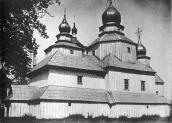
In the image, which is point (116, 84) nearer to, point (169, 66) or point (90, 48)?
point (90, 48)

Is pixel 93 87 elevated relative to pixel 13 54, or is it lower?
lower

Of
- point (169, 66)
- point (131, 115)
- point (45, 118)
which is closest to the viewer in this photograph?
point (169, 66)

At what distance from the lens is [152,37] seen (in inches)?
564

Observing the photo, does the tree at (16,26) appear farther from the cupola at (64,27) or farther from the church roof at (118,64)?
the cupola at (64,27)

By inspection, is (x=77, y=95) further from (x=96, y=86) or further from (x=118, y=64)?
(x=118, y=64)

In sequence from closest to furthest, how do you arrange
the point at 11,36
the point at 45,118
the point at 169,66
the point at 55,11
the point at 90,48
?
the point at 169,66 → the point at 11,36 → the point at 55,11 → the point at 45,118 → the point at 90,48

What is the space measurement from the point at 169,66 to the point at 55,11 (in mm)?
6691

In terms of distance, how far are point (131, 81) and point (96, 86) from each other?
3.81 meters

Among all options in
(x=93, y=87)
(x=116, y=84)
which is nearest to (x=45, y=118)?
(x=93, y=87)

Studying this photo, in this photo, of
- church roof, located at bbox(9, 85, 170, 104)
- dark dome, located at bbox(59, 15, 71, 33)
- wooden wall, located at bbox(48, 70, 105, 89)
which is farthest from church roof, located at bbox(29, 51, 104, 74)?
dark dome, located at bbox(59, 15, 71, 33)

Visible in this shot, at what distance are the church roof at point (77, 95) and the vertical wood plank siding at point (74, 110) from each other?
0.43 meters

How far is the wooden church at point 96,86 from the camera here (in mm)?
18688

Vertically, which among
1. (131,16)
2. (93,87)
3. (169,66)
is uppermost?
(131,16)

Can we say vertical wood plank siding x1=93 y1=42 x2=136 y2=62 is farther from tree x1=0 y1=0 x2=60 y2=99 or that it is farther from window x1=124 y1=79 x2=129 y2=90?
tree x1=0 y1=0 x2=60 y2=99
